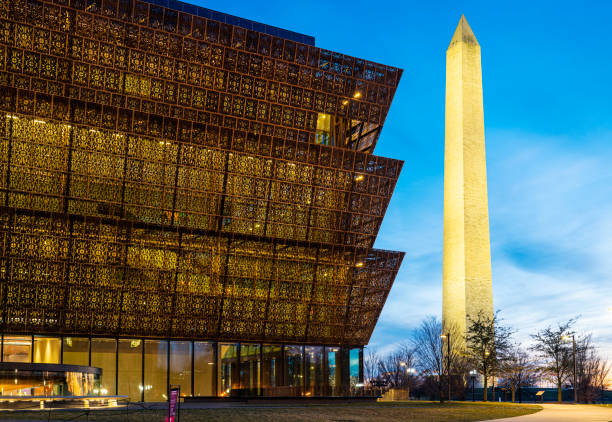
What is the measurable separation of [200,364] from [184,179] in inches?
525

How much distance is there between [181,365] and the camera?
47625mm

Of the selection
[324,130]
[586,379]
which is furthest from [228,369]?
[586,379]

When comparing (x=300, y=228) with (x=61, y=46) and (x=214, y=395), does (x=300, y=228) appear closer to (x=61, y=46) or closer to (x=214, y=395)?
(x=214, y=395)

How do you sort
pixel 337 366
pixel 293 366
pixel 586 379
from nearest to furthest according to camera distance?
pixel 293 366 < pixel 337 366 < pixel 586 379

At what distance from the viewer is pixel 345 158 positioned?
49.0 m

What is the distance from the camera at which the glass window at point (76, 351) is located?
43844 mm

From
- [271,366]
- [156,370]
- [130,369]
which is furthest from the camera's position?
[271,366]

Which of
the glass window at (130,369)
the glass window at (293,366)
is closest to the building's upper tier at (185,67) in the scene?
the glass window at (130,369)

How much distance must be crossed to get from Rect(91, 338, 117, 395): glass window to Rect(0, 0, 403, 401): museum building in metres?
0.10

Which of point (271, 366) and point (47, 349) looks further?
point (271, 366)

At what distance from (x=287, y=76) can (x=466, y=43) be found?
2850 cm

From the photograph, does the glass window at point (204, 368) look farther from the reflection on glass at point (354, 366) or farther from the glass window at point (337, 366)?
the reflection on glass at point (354, 366)

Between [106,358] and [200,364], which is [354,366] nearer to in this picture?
[200,364]

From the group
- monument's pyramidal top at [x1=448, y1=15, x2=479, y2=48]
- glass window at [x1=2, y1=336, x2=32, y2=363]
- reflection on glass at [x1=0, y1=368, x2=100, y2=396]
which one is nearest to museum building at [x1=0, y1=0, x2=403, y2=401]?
glass window at [x1=2, y1=336, x2=32, y2=363]
